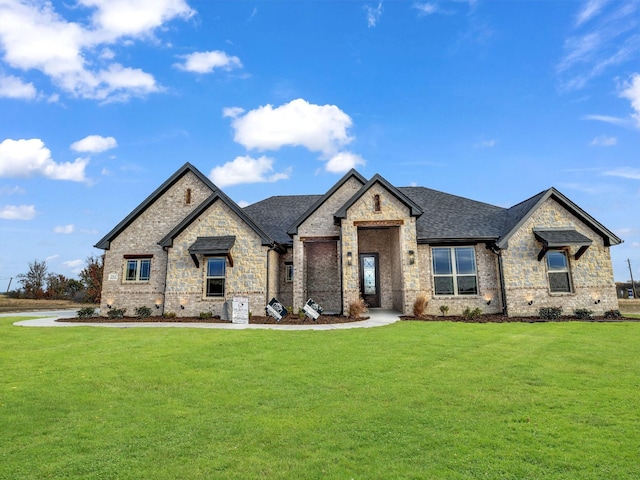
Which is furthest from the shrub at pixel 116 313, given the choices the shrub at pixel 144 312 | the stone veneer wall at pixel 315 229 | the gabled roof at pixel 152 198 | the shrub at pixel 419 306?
the shrub at pixel 419 306

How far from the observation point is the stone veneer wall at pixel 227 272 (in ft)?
58.4

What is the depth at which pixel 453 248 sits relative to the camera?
18172 millimetres

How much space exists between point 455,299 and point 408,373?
1172 centimetres

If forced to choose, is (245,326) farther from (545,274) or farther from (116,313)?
(545,274)

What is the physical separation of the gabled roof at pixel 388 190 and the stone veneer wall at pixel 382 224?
18 cm

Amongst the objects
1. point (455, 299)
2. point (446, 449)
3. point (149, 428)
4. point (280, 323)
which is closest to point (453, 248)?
point (455, 299)

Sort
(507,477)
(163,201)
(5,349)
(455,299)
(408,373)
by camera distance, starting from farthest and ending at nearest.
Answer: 1. (163,201)
2. (455,299)
3. (5,349)
4. (408,373)
5. (507,477)

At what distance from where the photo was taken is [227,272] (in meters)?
18.0

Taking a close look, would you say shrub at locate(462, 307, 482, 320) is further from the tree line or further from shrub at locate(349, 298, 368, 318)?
the tree line

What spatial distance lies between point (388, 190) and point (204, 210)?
385 inches

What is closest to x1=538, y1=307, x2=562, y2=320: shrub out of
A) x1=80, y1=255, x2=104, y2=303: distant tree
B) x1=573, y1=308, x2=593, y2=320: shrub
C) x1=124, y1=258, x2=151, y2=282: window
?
x1=573, y1=308, x2=593, y2=320: shrub

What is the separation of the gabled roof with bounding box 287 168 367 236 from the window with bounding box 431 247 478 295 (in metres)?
5.67

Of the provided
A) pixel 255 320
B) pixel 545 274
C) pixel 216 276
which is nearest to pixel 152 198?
pixel 216 276

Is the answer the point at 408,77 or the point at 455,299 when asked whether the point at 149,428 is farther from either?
the point at 408,77
